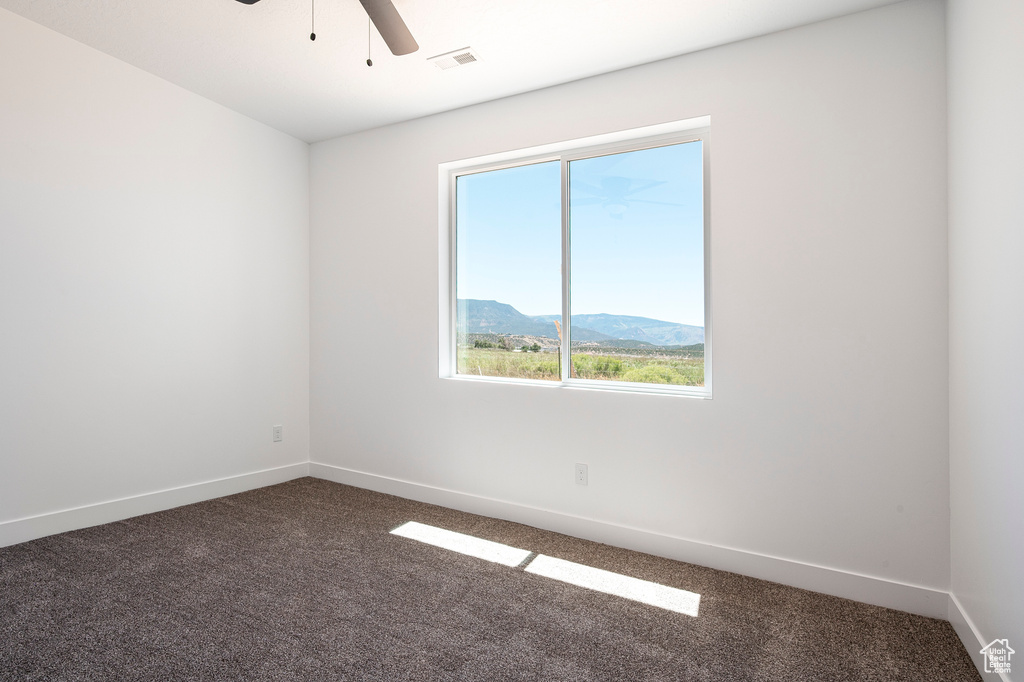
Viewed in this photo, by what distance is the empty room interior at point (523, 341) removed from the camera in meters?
1.91

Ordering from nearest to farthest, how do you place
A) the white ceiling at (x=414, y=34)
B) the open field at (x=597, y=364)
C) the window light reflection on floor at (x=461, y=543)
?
the white ceiling at (x=414, y=34) < the window light reflection on floor at (x=461, y=543) < the open field at (x=597, y=364)

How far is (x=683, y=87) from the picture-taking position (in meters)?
2.74

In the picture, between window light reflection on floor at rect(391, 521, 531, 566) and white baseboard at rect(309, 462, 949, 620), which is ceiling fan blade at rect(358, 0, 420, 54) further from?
white baseboard at rect(309, 462, 949, 620)

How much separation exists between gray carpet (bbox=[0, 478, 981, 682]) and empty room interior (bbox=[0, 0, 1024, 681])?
17 mm

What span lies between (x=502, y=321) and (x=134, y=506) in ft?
8.38

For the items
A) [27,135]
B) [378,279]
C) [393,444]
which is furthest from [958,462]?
[27,135]

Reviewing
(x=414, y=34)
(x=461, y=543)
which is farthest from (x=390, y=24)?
(x=461, y=543)

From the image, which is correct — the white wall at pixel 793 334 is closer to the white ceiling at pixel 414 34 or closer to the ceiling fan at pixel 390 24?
the white ceiling at pixel 414 34

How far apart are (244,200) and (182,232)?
0.53 metres

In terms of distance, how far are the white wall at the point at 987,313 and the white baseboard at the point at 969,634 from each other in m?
0.03

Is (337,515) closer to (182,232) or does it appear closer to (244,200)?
(182,232)

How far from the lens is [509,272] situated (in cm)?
355

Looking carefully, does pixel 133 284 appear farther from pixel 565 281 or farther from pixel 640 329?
pixel 640 329

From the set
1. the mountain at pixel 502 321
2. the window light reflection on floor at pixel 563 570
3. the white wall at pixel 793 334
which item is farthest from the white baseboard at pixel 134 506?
the mountain at pixel 502 321
